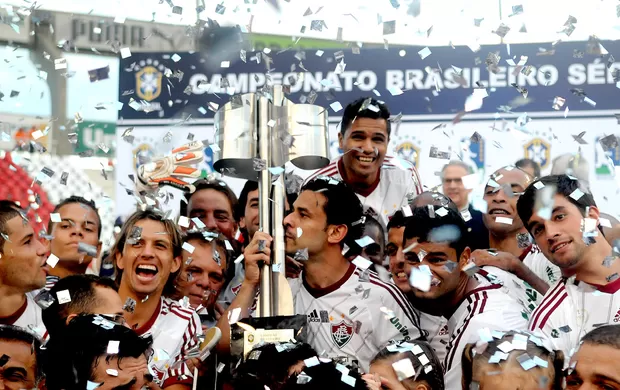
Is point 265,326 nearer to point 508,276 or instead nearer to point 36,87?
point 508,276

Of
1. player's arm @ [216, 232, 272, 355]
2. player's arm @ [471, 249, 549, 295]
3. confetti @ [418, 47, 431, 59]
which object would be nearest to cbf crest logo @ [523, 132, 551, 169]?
confetti @ [418, 47, 431, 59]

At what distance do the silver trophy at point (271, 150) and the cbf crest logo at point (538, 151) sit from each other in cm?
182

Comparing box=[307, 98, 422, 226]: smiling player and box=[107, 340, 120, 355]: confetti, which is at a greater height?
box=[307, 98, 422, 226]: smiling player

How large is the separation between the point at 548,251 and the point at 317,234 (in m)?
0.76

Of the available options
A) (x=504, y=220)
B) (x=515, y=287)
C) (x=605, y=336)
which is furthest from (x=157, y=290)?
(x=605, y=336)

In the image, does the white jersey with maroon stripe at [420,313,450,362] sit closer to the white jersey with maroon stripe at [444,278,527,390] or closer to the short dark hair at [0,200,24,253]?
the white jersey with maroon stripe at [444,278,527,390]

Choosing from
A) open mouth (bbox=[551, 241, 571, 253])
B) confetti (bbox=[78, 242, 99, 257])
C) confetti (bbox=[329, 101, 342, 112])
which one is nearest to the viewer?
open mouth (bbox=[551, 241, 571, 253])

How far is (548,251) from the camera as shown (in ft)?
8.45

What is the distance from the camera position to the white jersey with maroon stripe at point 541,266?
307 cm

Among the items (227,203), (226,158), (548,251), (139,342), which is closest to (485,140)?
(227,203)

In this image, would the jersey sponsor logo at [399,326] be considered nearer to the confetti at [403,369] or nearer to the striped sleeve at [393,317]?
the striped sleeve at [393,317]

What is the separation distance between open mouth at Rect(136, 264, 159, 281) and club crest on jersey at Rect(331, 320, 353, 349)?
645mm

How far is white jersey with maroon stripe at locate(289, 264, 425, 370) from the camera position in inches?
105

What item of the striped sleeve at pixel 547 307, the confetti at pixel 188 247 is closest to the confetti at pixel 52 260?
the confetti at pixel 188 247
